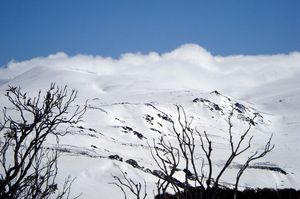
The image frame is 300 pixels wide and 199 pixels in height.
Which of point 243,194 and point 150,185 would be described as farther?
point 150,185

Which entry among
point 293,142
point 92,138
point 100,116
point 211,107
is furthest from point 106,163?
point 211,107

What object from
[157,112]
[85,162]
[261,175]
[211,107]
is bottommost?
[85,162]

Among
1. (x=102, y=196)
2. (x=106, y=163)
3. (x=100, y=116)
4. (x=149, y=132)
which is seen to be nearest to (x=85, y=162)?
(x=106, y=163)

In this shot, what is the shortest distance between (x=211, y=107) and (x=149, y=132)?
76.7 meters

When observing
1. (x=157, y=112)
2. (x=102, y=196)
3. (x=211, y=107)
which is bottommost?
(x=102, y=196)

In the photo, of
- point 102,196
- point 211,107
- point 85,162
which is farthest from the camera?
point 211,107

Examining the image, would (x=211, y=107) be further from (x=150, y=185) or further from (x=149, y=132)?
(x=150, y=185)

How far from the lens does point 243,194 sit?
15586 mm

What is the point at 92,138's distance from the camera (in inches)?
3174

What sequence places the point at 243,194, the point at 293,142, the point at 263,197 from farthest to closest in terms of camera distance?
the point at 293,142, the point at 243,194, the point at 263,197

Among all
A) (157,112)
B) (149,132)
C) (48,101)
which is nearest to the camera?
(48,101)

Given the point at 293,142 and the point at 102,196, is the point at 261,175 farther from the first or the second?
the point at 293,142

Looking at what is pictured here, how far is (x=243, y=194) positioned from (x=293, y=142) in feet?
440

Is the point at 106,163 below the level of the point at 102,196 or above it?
above
